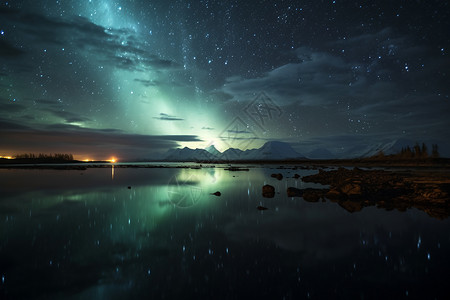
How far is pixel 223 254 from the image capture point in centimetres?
1039

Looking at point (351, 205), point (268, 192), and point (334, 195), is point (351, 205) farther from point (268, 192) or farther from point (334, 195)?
point (268, 192)

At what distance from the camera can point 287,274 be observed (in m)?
8.41

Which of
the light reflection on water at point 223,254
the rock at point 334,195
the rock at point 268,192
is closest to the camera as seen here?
the light reflection on water at point 223,254

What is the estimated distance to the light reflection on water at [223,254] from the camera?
748 cm

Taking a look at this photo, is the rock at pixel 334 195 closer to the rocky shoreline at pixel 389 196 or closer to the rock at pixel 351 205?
the rocky shoreline at pixel 389 196

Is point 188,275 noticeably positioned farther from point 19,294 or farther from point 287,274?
point 19,294

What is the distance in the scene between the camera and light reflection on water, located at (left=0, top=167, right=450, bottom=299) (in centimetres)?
748

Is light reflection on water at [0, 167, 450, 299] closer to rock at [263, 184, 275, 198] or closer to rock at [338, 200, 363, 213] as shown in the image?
rock at [338, 200, 363, 213]

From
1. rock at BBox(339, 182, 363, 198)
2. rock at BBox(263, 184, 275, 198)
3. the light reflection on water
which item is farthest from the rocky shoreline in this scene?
rock at BBox(263, 184, 275, 198)

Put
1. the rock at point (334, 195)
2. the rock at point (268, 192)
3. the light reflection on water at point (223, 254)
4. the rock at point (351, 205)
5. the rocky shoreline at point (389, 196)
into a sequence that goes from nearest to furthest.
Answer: the light reflection on water at point (223, 254)
the rock at point (351, 205)
the rocky shoreline at point (389, 196)
the rock at point (334, 195)
the rock at point (268, 192)

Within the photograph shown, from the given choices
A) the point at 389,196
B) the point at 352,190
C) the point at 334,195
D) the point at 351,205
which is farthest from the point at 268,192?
the point at 389,196

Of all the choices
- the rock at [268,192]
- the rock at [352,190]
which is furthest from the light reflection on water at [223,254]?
the rock at [268,192]

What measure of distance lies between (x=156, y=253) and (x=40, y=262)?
4540 mm

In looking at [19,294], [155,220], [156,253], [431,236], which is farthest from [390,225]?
[19,294]
